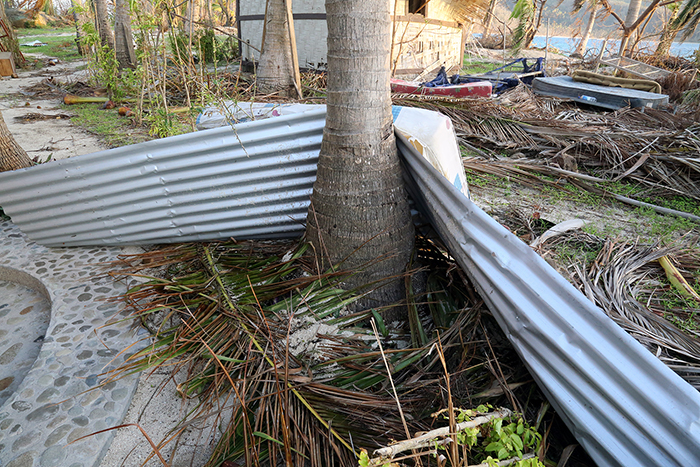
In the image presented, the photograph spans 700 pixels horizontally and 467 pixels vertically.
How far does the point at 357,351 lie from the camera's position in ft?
6.46

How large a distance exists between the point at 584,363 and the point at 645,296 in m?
1.54

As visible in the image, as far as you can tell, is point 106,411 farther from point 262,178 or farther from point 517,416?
point 517,416

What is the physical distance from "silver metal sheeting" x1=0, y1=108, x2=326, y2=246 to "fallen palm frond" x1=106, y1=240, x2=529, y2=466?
290 millimetres

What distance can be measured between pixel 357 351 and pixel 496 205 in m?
2.71

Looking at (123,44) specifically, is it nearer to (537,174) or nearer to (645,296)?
(537,174)

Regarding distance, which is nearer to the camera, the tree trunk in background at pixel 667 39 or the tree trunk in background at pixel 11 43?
the tree trunk in background at pixel 11 43

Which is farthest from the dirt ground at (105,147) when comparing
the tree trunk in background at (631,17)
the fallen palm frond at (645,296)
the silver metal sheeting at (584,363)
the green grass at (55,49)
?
the tree trunk in background at (631,17)

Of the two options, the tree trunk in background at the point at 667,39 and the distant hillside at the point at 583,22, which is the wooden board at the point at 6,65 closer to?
the distant hillside at the point at 583,22

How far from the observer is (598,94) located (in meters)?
8.43

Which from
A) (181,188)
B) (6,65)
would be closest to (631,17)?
(181,188)

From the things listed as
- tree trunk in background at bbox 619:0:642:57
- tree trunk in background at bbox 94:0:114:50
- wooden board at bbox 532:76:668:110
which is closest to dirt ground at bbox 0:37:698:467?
tree trunk in background at bbox 94:0:114:50

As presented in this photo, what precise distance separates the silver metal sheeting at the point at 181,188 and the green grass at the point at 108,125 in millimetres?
2567

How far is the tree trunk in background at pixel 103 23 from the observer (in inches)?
335

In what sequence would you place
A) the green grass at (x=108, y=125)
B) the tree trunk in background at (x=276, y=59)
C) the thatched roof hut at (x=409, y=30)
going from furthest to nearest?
the thatched roof hut at (x=409, y=30) < the tree trunk in background at (x=276, y=59) < the green grass at (x=108, y=125)
